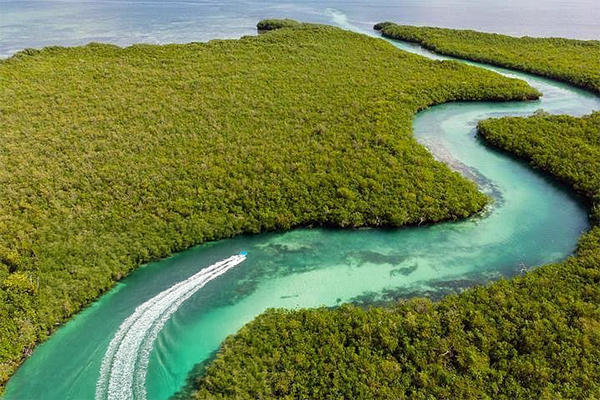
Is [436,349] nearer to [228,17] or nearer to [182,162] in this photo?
[182,162]

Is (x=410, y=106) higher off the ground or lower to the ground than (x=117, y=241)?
higher

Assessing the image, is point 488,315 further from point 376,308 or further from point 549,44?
point 549,44

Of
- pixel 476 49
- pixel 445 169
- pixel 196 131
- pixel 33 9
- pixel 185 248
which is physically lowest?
pixel 185 248

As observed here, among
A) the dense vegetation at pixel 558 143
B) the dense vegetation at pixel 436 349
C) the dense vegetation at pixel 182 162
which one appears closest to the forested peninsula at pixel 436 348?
the dense vegetation at pixel 436 349

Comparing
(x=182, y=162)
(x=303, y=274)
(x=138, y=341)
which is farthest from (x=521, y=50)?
(x=138, y=341)

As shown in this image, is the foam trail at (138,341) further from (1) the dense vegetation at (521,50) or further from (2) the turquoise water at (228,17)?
(2) the turquoise water at (228,17)

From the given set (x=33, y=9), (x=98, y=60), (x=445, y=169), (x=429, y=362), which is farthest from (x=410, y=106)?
(x=33, y=9)
